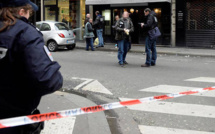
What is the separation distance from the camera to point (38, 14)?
23.1 metres

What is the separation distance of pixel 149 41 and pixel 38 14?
14.5m

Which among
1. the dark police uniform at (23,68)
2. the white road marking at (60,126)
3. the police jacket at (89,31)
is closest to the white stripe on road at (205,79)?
the white road marking at (60,126)

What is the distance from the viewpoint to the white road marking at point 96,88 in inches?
276

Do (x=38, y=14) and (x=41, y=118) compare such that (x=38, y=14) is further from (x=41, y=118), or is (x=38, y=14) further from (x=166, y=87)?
(x=41, y=118)

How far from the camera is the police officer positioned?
184 centimetres

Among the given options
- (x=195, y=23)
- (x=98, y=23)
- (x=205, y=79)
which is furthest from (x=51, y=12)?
(x=205, y=79)

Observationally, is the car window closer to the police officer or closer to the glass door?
the glass door

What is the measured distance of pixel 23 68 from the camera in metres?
1.88

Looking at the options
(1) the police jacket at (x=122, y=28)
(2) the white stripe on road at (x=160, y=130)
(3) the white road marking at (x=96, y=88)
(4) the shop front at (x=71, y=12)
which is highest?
(4) the shop front at (x=71, y=12)

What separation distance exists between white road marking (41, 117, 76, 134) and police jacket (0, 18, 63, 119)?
7.97 ft

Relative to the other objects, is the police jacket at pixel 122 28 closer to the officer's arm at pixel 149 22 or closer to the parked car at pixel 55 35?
the officer's arm at pixel 149 22

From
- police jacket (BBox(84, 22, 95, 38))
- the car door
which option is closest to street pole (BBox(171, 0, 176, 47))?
police jacket (BBox(84, 22, 95, 38))

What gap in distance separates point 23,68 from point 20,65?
25mm

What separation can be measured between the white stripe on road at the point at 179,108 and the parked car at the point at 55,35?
10606 millimetres
